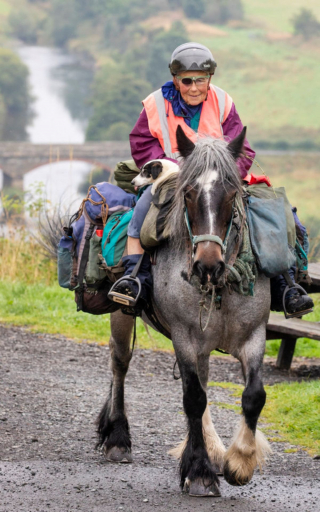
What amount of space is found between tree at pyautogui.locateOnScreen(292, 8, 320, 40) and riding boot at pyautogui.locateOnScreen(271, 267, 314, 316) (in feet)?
304

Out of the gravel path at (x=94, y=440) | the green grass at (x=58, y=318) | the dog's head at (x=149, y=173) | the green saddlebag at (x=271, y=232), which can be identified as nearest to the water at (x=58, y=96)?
the green grass at (x=58, y=318)

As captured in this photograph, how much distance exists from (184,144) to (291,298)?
1253 mm

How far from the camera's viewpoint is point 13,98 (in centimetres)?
7181

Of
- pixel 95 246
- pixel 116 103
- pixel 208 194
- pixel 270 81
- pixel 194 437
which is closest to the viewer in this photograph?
pixel 208 194

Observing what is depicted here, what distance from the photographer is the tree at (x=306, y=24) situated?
91.1 meters

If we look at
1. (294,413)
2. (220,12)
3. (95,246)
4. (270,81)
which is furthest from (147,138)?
(220,12)

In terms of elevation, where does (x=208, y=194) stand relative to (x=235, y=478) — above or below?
above

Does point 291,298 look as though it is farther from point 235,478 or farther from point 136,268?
point 235,478

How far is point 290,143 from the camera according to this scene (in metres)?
70.1

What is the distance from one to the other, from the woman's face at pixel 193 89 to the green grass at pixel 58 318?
15.1 feet

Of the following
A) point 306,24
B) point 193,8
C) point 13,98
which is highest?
point 193,8

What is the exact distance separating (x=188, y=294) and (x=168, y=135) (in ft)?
4.00

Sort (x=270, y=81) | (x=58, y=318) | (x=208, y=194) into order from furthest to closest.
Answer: (x=270, y=81) → (x=58, y=318) → (x=208, y=194)

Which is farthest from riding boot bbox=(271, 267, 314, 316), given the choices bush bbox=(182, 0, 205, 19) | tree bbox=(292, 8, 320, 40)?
tree bbox=(292, 8, 320, 40)
